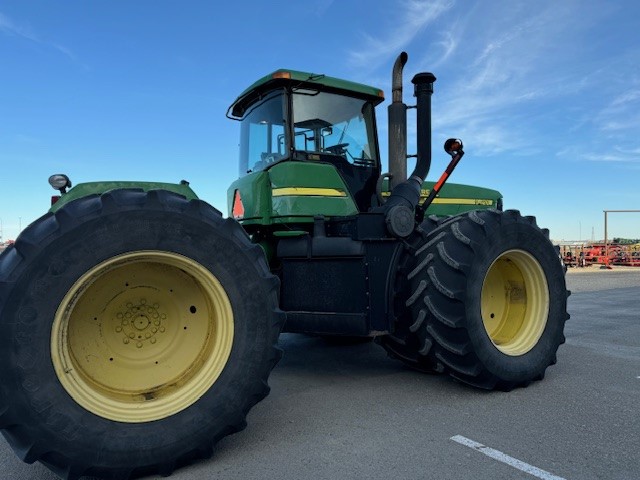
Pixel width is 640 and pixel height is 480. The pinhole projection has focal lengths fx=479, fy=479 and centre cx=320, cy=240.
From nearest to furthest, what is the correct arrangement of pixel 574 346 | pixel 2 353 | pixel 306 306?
pixel 2 353, pixel 306 306, pixel 574 346

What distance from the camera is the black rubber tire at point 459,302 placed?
11.9 ft

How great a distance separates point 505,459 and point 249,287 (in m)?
1.73

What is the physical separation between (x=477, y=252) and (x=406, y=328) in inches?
32.8

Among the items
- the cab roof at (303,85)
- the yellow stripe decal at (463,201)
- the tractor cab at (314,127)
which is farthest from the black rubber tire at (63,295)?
the yellow stripe decal at (463,201)

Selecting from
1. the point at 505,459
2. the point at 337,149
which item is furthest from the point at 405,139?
the point at 505,459

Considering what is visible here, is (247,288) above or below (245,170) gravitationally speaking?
below

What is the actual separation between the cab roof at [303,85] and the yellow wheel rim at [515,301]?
202 cm

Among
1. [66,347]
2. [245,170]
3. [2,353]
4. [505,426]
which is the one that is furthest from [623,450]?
[245,170]

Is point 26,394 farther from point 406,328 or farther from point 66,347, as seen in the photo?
point 406,328

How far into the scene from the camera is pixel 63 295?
7.79ft

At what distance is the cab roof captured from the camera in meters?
4.20

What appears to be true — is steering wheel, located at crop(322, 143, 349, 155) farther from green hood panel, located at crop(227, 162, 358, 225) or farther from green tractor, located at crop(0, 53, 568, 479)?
green hood panel, located at crop(227, 162, 358, 225)

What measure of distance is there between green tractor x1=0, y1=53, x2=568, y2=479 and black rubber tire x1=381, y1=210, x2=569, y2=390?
0.05 ft

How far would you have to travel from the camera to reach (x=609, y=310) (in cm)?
920
